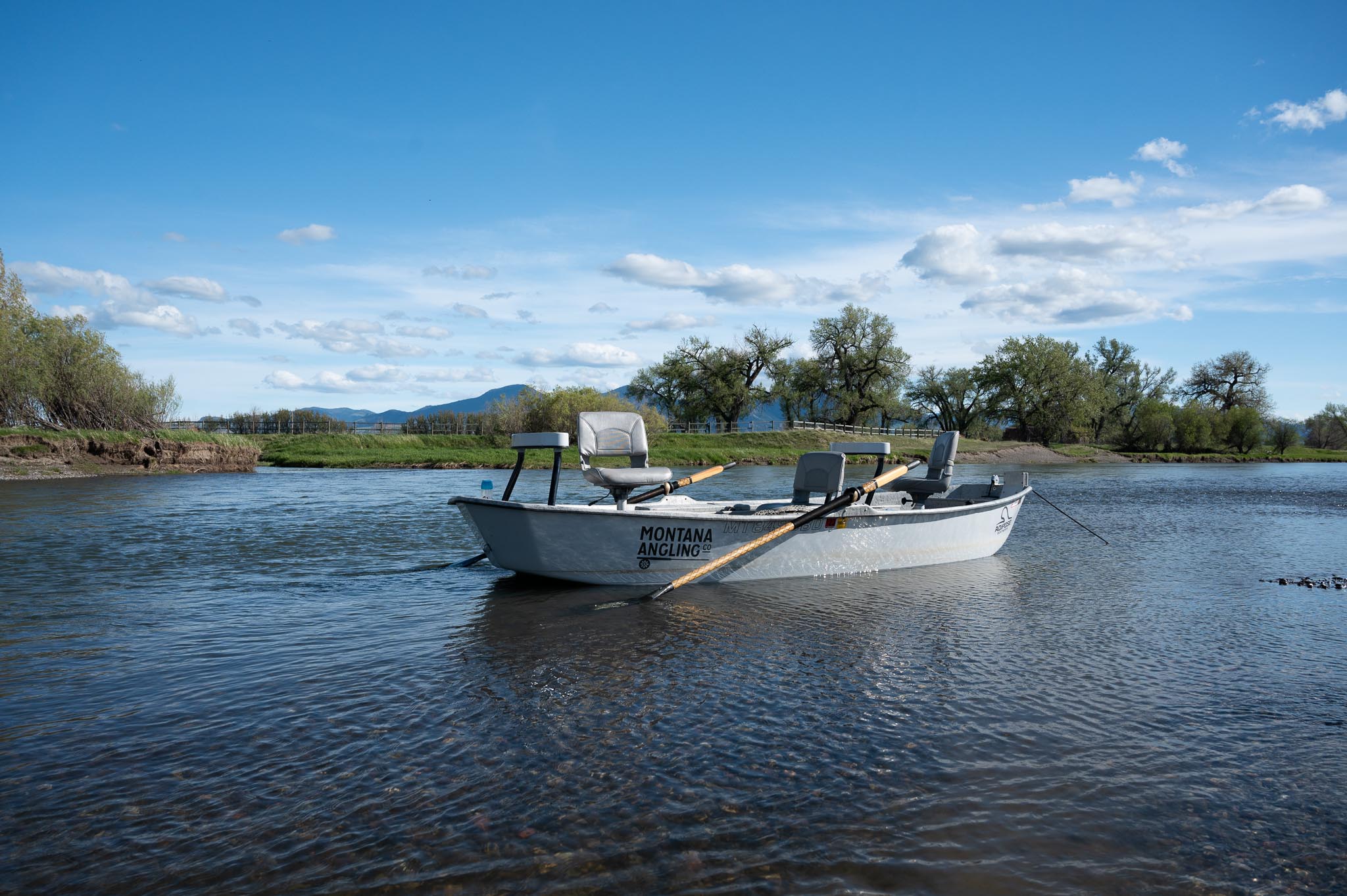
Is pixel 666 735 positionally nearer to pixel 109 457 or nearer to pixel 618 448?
pixel 618 448

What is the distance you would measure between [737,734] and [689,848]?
1645 millimetres

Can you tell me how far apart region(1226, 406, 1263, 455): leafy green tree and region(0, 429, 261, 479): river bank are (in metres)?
82.1

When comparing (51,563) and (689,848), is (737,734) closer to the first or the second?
(689,848)

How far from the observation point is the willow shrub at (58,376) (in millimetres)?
40312

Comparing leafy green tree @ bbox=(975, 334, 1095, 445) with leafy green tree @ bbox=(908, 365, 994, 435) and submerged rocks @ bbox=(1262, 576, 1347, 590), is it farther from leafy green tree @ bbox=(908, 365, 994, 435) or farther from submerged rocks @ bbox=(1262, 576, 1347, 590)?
submerged rocks @ bbox=(1262, 576, 1347, 590)

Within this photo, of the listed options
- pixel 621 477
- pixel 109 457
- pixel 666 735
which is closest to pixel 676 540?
pixel 621 477

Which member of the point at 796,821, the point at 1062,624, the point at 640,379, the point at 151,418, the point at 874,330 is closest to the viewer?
the point at 796,821

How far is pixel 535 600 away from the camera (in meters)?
10.5

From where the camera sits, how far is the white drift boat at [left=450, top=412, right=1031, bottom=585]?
10.3 m

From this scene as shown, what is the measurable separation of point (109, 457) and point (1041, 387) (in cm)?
7368

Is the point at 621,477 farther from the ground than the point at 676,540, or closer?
farther from the ground

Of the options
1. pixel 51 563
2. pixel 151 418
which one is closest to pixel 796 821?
pixel 51 563

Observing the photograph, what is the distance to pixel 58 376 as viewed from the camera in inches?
1672

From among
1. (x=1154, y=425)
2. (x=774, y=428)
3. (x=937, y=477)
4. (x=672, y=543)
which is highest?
(x=1154, y=425)
